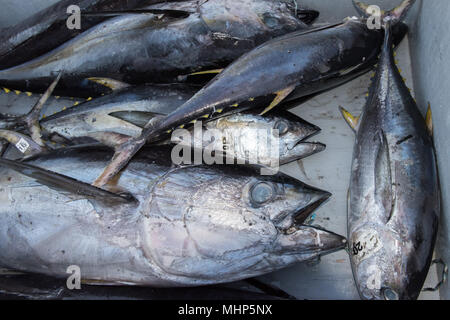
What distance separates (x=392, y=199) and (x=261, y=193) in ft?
2.33

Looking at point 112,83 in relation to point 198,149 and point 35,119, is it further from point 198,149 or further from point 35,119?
point 198,149

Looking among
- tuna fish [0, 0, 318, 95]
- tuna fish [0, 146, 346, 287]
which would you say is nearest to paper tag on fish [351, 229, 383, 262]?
tuna fish [0, 146, 346, 287]

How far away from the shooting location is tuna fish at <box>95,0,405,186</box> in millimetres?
2088

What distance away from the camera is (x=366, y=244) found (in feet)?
6.73

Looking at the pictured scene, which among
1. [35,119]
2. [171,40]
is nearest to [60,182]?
[35,119]

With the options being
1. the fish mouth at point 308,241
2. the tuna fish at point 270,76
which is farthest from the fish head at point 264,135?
the fish mouth at point 308,241

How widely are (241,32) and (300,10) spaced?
1.86 ft

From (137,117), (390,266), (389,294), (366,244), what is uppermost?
(137,117)

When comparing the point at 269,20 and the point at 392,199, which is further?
the point at 269,20

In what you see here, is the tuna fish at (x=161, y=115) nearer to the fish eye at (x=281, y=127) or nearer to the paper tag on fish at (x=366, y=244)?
the fish eye at (x=281, y=127)

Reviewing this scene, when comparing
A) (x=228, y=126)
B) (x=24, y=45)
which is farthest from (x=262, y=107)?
(x=24, y=45)

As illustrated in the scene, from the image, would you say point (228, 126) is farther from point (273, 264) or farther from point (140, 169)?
point (273, 264)

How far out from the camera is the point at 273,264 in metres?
1.79

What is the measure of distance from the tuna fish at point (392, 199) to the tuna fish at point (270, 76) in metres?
0.38
